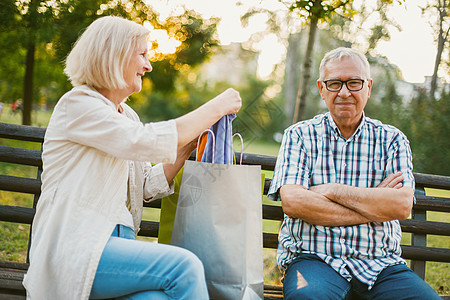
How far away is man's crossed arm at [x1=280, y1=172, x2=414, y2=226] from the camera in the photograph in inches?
87.3

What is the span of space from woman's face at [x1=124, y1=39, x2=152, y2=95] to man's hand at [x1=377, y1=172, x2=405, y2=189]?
1424 mm

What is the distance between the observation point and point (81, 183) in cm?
176

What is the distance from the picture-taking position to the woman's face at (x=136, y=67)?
1922 mm

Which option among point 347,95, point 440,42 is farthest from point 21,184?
point 440,42

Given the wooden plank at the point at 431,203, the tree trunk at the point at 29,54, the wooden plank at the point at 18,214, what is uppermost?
the tree trunk at the point at 29,54

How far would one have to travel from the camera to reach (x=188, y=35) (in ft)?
16.8

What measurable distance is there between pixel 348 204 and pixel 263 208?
647mm

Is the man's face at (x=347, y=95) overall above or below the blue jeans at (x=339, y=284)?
above

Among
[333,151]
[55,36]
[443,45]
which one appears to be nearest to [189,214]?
[333,151]

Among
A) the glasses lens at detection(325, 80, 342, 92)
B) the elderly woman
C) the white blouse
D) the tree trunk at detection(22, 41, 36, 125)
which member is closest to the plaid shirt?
the glasses lens at detection(325, 80, 342, 92)

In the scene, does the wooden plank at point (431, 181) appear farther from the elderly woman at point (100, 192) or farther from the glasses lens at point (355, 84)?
the elderly woman at point (100, 192)

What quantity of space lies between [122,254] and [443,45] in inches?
255

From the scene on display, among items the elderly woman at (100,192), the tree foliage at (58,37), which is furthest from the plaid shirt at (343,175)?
the tree foliage at (58,37)

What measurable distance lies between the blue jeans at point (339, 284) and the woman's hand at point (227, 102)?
0.89m
